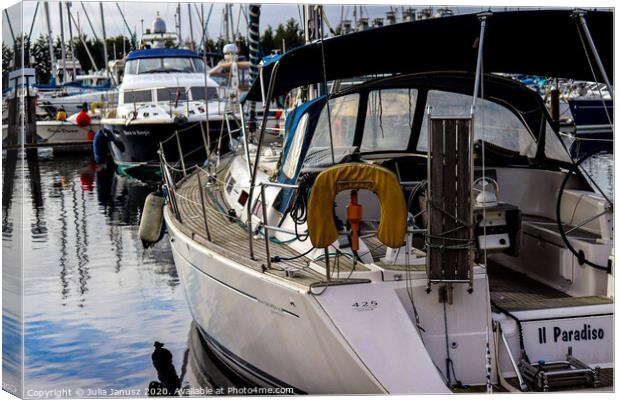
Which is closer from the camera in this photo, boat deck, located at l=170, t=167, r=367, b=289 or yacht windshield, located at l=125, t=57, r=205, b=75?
boat deck, located at l=170, t=167, r=367, b=289

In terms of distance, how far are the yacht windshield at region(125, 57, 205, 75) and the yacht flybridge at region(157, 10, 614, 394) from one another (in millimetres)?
12192

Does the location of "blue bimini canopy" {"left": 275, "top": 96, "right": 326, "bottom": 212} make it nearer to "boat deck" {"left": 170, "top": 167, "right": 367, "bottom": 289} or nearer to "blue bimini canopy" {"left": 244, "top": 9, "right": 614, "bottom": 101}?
"blue bimini canopy" {"left": 244, "top": 9, "right": 614, "bottom": 101}

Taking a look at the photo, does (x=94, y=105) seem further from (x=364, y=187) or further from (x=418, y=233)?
(x=364, y=187)

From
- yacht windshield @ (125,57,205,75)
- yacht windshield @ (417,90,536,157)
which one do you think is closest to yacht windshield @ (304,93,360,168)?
yacht windshield @ (417,90,536,157)

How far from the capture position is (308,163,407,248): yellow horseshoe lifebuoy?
554 cm

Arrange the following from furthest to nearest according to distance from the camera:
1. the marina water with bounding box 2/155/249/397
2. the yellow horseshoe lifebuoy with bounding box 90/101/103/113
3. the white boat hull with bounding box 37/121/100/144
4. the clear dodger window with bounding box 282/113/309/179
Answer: the yellow horseshoe lifebuoy with bounding box 90/101/103/113 → the white boat hull with bounding box 37/121/100/144 → the marina water with bounding box 2/155/249/397 → the clear dodger window with bounding box 282/113/309/179

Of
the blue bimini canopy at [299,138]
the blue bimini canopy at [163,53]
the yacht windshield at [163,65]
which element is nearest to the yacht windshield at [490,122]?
the blue bimini canopy at [299,138]

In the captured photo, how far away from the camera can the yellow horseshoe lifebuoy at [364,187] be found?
18.2 ft

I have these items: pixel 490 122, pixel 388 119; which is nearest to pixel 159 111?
pixel 388 119

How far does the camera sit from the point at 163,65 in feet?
69.6

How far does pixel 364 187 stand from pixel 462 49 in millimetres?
2203

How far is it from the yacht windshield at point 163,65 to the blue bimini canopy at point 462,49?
13.8 metres

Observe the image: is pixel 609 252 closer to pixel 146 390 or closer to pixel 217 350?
pixel 217 350

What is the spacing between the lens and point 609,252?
683 cm
